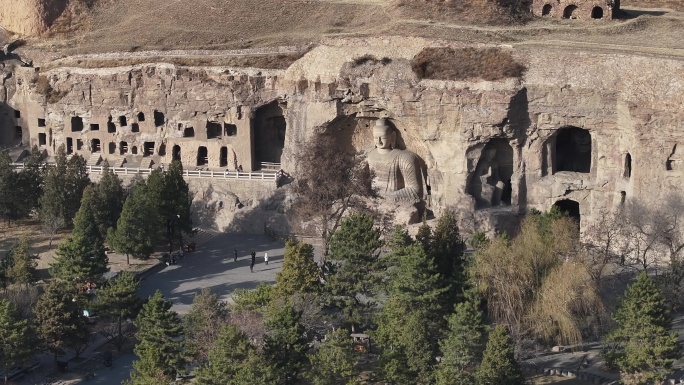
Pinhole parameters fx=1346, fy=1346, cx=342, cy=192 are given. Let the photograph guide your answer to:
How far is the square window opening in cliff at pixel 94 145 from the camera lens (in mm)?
77125

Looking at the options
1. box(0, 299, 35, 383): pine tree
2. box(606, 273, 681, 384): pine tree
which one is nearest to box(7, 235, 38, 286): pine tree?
box(0, 299, 35, 383): pine tree

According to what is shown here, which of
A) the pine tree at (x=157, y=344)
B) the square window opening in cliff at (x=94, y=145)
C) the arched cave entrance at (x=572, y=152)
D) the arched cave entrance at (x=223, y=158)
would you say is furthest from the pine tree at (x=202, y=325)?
the square window opening in cliff at (x=94, y=145)

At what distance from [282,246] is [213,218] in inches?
203

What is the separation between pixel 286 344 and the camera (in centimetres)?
5162

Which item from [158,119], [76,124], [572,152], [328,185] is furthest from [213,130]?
[572,152]

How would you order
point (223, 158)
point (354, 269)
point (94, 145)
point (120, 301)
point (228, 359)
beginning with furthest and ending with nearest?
1. point (94, 145)
2. point (223, 158)
3. point (354, 269)
4. point (120, 301)
5. point (228, 359)

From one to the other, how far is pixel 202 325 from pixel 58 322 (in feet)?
19.9

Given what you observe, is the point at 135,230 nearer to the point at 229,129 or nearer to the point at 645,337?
the point at 229,129

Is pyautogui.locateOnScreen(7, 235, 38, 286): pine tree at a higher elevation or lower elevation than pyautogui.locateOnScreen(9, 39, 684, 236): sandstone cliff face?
lower

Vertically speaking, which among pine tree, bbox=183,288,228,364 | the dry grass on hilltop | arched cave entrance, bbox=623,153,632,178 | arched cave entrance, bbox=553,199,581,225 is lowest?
pine tree, bbox=183,288,228,364

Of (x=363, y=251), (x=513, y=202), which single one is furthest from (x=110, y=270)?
(x=513, y=202)

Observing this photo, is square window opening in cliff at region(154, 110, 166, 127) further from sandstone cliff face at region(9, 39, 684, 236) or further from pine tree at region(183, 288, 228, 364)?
pine tree at region(183, 288, 228, 364)

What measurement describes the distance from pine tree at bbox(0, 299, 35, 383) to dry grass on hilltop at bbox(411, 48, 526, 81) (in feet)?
81.5

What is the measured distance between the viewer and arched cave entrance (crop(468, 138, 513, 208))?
224 feet
